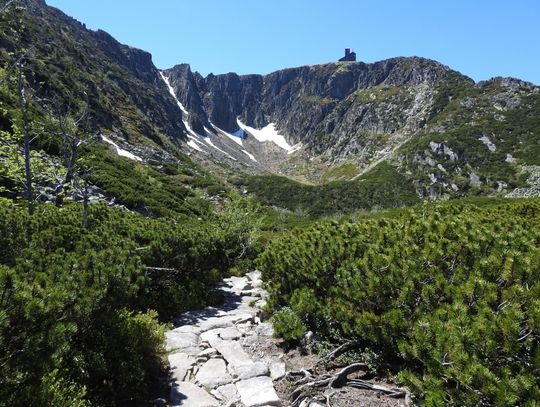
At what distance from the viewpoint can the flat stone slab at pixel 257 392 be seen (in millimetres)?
7434

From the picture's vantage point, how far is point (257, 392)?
7.80 metres

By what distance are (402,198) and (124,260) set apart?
107 m

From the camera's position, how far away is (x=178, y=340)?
34.4 ft

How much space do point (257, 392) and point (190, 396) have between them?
1.33 meters

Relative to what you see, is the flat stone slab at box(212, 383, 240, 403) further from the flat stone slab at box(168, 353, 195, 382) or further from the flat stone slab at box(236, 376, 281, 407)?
the flat stone slab at box(168, 353, 195, 382)

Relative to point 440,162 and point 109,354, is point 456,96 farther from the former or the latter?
point 109,354

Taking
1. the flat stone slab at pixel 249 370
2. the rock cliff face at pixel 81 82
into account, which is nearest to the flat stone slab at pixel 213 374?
the flat stone slab at pixel 249 370

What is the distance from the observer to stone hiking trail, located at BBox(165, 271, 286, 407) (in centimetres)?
773

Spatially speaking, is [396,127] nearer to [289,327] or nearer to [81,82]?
[81,82]

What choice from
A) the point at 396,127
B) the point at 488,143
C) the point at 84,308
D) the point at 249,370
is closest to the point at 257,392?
the point at 249,370

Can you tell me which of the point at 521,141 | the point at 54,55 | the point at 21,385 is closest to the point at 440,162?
the point at 521,141

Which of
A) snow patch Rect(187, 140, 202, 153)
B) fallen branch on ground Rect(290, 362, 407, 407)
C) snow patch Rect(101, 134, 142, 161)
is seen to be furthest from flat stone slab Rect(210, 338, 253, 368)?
snow patch Rect(187, 140, 202, 153)

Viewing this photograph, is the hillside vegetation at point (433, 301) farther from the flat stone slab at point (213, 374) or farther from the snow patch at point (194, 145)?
the snow patch at point (194, 145)

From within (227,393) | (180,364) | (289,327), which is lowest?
(180,364)
